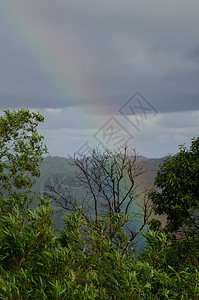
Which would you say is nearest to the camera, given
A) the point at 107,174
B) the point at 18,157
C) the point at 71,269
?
the point at 71,269

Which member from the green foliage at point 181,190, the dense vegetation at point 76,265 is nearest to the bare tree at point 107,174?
the green foliage at point 181,190

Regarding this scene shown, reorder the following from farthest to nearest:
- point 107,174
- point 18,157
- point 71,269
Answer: point 107,174 < point 18,157 < point 71,269

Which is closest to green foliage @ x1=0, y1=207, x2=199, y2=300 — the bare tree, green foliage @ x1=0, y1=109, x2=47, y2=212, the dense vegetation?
the dense vegetation

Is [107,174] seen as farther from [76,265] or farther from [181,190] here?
[76,265]

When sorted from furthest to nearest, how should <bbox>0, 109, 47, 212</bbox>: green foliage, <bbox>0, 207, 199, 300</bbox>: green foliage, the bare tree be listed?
the bare tree → <bbox>0, 109, 47, 212</bbox>: green foliage → <bbox>0, 207, 199, 300</bbox>: green foliage

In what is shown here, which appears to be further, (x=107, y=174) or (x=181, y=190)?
(x=107, y=174)

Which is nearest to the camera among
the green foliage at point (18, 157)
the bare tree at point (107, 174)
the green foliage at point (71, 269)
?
the green foliage at point (71, 269)

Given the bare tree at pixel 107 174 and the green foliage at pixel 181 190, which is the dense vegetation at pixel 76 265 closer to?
the green foliage at pixel 181 190

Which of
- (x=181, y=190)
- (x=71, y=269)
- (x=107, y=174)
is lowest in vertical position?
(x=71, y=269)

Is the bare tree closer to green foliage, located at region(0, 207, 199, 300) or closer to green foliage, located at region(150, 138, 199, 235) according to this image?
green foliage, located at region(150, 138, 199, 235)

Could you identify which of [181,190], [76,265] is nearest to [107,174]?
[181,190]

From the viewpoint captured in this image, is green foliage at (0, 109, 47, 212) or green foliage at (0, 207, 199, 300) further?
green foliage at (0, 109, 47, 212)

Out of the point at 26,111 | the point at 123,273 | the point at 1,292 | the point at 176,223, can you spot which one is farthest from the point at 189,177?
the point at 1,292

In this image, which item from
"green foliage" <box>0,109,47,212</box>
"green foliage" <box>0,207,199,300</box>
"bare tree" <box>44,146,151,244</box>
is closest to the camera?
"green foliage" <box>0,207,199,300</box>
